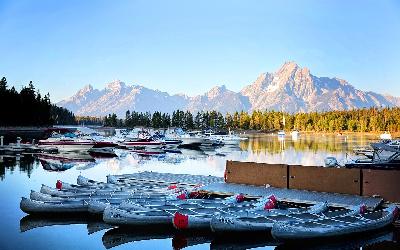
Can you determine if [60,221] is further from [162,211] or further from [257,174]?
[257,174]

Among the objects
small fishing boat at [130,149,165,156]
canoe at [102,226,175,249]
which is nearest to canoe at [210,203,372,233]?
canoe at [102,226,175,249]

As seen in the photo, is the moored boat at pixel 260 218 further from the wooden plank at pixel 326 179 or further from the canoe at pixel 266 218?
the wooden plank at pixel 326 179

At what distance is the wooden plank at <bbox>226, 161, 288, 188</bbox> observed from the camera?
2684 centimetres

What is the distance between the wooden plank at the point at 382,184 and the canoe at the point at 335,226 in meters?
1.01

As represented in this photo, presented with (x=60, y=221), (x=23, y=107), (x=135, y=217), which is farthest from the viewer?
(x=23, y=107)

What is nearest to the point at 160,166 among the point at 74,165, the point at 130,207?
the point at 74,165

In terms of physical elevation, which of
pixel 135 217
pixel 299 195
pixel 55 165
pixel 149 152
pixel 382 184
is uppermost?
pixel 382 184

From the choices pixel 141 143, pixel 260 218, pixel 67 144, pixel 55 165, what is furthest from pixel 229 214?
pixel 141 143

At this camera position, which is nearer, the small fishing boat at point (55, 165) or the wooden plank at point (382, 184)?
the wooden plank at point (382, 184)

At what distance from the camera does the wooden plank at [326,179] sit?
2441 cm

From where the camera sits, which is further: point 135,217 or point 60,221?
point 60,221

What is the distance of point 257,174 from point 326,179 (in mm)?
4147

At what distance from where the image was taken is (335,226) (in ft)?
66.6

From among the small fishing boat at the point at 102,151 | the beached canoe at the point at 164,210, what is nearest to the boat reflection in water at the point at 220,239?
the beached canoe at the point at 164,210
